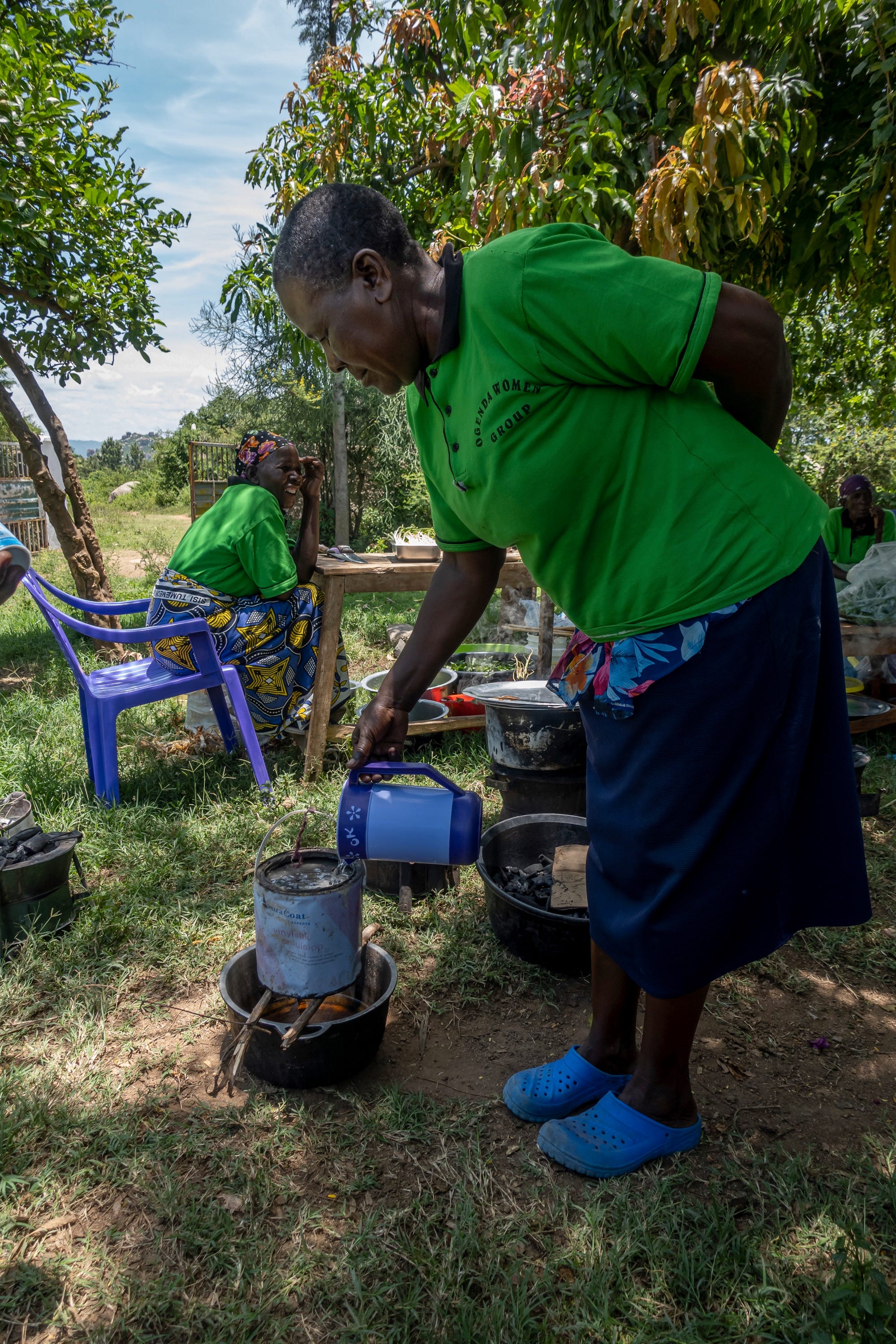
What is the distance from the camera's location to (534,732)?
3018mm

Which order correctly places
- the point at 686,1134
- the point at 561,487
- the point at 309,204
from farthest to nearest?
the point at 686,1134 → the point at 309,204 → the point at 561,487

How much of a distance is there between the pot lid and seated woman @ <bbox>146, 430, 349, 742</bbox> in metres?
1.11

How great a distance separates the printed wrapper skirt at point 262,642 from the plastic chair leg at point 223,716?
0.12 meters

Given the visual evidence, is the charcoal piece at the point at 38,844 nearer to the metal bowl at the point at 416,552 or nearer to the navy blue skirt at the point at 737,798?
the navy blue skirt at the point at 737,798

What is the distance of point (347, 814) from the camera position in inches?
72.2

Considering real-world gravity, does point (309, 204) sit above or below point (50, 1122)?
above

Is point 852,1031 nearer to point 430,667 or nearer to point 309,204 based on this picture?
point 430,667

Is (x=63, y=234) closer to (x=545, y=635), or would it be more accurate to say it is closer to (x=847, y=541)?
(x=545, y=635)

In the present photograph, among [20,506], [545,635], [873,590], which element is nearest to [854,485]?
[873,590]

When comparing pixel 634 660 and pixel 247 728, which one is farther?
pixel 247 728

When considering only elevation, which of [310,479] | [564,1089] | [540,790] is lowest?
[564,1089]

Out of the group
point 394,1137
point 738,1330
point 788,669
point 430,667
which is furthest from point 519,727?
point 738,1330

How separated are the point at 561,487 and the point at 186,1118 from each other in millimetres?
1727

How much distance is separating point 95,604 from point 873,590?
187 inches
